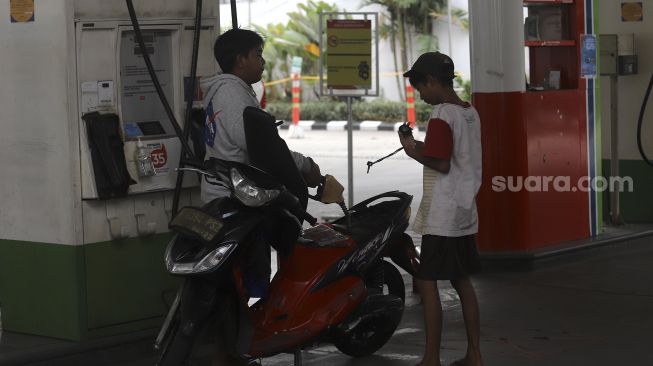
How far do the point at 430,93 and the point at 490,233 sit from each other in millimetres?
3243

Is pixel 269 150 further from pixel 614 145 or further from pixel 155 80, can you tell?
pixel 614 145

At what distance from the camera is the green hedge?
86.1 ft

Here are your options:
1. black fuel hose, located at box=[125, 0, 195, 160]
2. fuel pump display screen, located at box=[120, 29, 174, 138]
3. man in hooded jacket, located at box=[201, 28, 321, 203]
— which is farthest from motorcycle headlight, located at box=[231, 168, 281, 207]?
fuel pump display screen, located at box=[120, 29, 174, 138]

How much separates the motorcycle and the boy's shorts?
0.94 ft

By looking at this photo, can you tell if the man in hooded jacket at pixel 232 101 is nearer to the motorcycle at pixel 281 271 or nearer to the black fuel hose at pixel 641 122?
the motorcycle at pixel 281 271

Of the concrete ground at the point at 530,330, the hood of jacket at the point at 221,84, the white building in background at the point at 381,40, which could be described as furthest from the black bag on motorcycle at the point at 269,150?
the white building in background at the point at 381,40

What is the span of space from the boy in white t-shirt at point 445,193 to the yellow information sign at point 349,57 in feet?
19.0

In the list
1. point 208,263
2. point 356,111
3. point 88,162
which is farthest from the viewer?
point 356,111

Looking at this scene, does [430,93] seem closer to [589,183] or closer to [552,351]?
[552,351]

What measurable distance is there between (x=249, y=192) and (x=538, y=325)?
2.67m

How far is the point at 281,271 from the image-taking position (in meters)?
6.12

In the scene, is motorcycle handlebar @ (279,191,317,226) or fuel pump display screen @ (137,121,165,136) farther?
fuel pump display screen @ (137,121,165,136)

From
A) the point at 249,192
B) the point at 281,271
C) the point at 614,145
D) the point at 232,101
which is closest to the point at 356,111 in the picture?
the point at 614,145

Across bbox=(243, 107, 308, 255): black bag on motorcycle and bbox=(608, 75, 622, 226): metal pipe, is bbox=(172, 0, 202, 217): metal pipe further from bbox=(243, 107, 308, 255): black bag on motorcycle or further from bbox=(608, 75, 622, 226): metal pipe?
bbox=(608, 75, 622, 226): metal pipe
